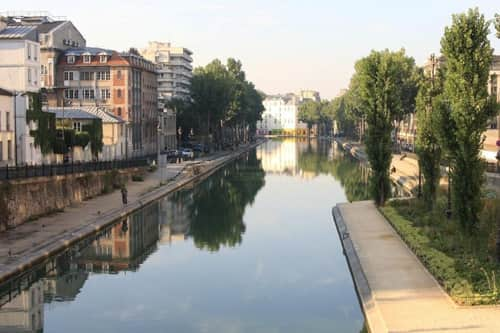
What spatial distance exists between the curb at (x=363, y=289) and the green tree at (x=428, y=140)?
6.94 m

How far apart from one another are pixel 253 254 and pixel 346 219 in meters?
10.0

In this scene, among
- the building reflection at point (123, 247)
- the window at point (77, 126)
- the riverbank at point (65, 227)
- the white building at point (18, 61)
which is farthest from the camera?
the window at point (77, 126)

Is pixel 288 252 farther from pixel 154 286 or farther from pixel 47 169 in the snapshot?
pixel 47 169

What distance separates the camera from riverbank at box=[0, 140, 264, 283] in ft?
113

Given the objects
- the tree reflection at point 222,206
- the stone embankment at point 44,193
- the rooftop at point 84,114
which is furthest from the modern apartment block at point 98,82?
the stone embankment at point 44,193

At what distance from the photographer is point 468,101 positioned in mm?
34312

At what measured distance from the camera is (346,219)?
4950 cm

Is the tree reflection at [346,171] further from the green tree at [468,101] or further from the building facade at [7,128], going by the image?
the green tree at [468,101]

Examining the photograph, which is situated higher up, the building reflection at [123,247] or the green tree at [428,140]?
the green tree at [428,140]

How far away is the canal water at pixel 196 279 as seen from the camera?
27.5 meters

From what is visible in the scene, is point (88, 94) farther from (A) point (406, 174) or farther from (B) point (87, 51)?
(A) point (406, 174)

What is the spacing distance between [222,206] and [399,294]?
39.8 meters

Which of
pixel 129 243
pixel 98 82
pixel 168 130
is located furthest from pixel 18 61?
pixel 168 130

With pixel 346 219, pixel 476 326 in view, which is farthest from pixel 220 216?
pixel 476 326
